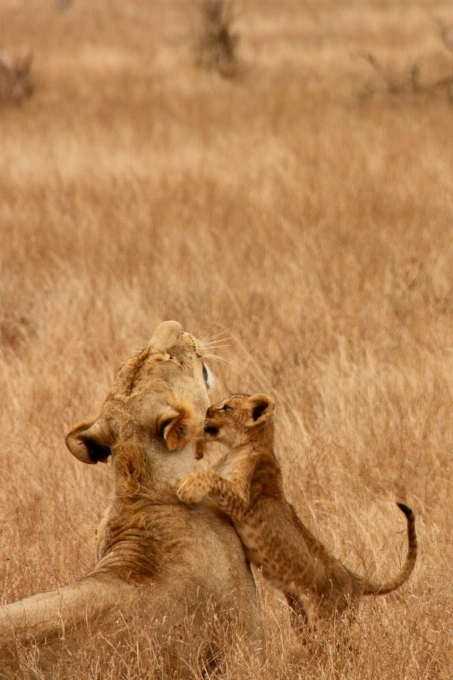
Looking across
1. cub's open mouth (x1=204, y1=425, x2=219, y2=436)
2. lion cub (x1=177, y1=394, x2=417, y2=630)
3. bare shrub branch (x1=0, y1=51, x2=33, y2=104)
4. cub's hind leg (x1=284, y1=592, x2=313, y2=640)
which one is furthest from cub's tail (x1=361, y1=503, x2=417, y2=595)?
bare shrub branch (x1=0, y1=51, x2=33, y2=104)

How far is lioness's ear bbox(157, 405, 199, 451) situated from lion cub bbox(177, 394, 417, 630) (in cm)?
11

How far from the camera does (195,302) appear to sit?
21.4 feet

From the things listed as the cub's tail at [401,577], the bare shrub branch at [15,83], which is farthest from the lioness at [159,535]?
the bare shrub branch at [15,83]

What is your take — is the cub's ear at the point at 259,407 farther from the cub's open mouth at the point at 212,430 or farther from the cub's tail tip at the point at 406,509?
the cub's tail tip at the point at 406,509

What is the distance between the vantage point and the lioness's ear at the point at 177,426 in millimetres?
2984

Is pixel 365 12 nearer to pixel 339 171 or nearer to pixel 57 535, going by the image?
pixel 339 171

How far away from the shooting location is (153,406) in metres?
3.03

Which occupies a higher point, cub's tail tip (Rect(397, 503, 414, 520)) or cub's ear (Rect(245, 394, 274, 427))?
cub's ear (Rect(245, 394, 274, 427))

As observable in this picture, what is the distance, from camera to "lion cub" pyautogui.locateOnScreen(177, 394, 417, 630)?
3178mm

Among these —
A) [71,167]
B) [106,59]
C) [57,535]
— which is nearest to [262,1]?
[106,59]

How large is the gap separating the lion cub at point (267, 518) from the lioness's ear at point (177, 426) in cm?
11

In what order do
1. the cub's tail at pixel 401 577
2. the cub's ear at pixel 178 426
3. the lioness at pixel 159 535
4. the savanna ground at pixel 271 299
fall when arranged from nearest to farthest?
the lioness at pixel 159 535 < the cub's ear at pixel 178 426 < the cub's tail at pixel 401 577 < the savanna ground at pixel 271 299

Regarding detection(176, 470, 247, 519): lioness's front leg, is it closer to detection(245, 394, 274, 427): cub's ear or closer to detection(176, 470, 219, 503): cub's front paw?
detection(176, 470, 219, 503): cub's front paw

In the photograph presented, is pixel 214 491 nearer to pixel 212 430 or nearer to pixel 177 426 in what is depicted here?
pixel 177 426
